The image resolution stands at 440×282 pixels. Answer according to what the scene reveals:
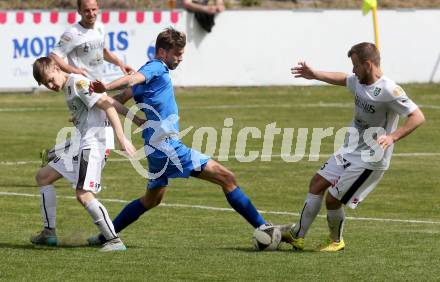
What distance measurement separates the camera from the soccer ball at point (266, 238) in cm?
1172

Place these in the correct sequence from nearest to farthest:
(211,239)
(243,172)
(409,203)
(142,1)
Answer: (211,239)
(409,203)
(243,172)
(142,1)

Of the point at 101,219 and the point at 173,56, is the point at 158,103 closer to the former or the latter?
the point at 173,56

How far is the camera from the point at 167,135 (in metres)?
11.8

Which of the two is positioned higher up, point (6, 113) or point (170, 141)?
point (170, 141)

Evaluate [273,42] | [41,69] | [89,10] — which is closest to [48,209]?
[41,69]

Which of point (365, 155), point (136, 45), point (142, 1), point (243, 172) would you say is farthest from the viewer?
point (142, 1)

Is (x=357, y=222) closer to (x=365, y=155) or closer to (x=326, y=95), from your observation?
(x=365, y=155)

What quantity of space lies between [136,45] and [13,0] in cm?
527

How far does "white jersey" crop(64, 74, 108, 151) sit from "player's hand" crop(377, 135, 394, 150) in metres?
2.64

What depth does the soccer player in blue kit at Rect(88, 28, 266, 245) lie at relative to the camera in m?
11.6

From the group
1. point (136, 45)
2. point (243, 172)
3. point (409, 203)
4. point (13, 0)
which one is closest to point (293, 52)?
point (136, 45)

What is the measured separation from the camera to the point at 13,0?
34.2 meters

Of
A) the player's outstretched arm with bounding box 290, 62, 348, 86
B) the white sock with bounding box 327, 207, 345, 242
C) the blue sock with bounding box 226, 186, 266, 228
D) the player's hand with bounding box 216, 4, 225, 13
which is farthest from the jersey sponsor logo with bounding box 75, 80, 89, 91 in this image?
the player's hand with bounding box 216, 4, 225, 13

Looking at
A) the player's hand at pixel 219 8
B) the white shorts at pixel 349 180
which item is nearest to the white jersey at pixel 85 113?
the white shorts at pixel 349 180
